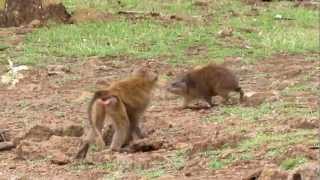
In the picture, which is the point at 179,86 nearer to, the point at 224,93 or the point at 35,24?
the point at 224,93

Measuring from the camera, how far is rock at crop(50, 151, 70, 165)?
7.10m

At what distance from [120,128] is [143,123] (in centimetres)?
93

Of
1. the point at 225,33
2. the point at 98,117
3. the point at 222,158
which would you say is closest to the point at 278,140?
the point at 222,158

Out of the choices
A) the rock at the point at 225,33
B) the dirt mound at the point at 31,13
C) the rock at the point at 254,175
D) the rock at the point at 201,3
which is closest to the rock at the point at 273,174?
the rock at the point at 254,175

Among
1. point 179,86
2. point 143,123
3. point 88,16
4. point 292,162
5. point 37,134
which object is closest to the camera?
point 292,162

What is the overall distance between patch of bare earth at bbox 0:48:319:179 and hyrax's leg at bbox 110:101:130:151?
0.16 metres

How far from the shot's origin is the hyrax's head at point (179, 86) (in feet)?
31.8

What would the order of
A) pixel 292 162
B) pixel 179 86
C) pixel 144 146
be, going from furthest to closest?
pixel 179 86 → pixel 144 146 → pixel 292 162

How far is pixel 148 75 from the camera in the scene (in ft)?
26.8

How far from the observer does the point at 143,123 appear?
8383mm

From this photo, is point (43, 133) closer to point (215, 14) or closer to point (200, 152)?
point (200, 152)

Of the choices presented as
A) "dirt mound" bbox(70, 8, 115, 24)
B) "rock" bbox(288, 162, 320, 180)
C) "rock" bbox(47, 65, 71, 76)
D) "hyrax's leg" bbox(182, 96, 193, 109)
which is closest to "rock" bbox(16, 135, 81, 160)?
"hyrax's leg" bbox(182, 96, 193, 109)

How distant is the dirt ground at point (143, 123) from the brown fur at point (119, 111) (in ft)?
0.49

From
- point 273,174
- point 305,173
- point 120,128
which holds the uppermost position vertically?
point 305,173
